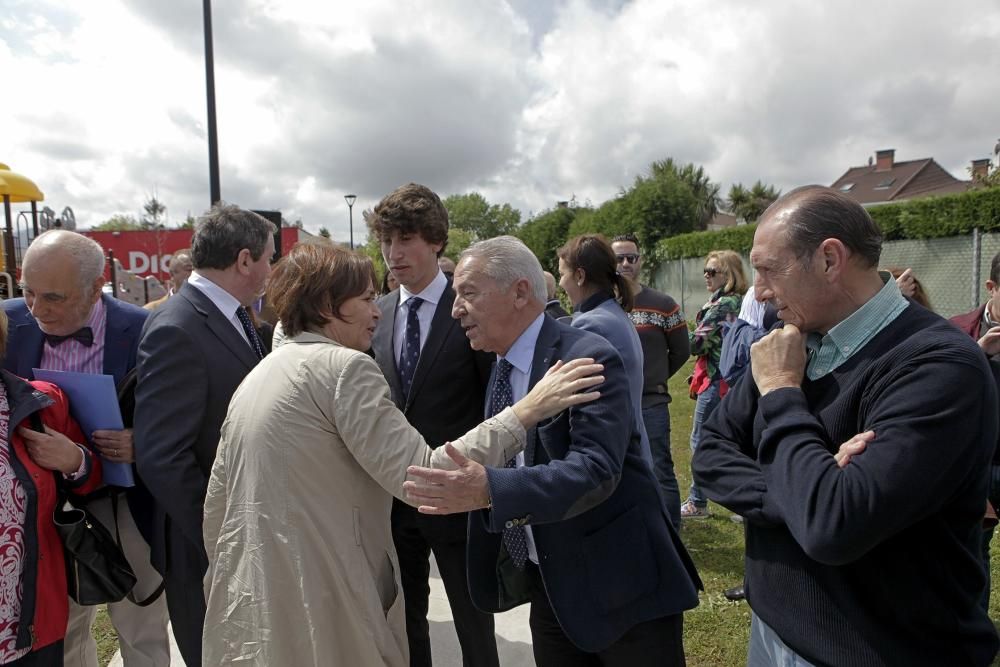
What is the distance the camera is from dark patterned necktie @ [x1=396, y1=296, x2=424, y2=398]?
9.00 ft

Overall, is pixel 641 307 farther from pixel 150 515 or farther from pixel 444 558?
pixel 150 515

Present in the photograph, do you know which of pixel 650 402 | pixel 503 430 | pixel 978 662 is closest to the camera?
pixel 978 662

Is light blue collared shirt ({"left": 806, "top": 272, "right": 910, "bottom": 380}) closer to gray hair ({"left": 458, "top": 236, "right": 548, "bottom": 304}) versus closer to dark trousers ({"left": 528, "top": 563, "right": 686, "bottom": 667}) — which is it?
gray hair ({"left": 458, "top": 236, "right": 548, "bottom": 304})

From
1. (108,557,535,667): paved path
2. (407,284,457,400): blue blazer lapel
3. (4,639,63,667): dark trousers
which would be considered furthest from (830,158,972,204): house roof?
(4,639,63,667): dark trousers

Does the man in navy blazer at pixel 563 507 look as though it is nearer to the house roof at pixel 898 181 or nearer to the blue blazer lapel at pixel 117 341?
the blue blazer lapel at pixel 117 341

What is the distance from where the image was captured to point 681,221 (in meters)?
27.2

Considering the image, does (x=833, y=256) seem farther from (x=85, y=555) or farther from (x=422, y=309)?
(x=85, y=555)

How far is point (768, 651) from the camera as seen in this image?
5.37ft

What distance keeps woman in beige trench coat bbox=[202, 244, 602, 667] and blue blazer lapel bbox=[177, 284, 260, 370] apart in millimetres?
524

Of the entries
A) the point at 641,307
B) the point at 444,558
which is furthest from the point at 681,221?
the point at 444,558

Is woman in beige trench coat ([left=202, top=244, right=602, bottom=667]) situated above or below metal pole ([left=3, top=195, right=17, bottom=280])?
below

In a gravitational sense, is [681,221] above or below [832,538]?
above

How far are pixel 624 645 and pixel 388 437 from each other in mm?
935

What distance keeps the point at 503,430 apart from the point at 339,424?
1.54 ft
